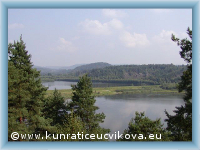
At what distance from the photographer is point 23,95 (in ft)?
17.0

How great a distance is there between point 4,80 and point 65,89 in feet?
66.3

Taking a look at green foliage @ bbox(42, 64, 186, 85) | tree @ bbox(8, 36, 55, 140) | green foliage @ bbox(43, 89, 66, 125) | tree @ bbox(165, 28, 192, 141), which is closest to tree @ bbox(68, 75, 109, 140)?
green foliage @ bbox(43, 89, 66, 125)

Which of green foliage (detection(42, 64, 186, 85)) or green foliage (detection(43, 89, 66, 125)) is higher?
green foliage (detection(42, 64, 186, 85))

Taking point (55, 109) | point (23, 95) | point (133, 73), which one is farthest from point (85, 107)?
point (133, 73)

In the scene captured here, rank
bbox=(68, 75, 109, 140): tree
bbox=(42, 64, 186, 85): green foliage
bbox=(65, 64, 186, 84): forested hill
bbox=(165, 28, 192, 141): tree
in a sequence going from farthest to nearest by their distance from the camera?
bbox=(65, 64, 186, 84): forested hill
bbox=(42, 64, 186, 85): green foliage
bbox=(68, 75, 109, 140): tree
bbox=(165, 28, 192, 141): tree

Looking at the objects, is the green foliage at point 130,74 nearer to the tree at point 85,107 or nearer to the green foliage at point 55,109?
the green foliage at point 55,109

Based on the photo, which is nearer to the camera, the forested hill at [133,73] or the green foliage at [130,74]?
the green foliage at [130,74]

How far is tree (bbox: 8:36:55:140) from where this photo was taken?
15.8 ft

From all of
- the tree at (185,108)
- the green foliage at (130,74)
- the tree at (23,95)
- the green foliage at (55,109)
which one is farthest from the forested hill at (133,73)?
the tree at (185,108)

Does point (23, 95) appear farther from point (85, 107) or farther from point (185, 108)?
point (185, 108)

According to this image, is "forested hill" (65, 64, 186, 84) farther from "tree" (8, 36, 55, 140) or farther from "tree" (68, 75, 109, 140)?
"tree" (8, 36, 55, 140)

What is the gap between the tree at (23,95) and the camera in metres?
4.82

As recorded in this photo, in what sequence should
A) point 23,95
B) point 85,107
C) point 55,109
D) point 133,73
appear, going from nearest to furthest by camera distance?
1. point 23,95
2. point 85,107
3. point 55,109
4. point 133,73
